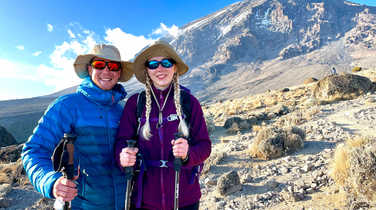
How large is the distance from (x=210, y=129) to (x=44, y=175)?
9604 millimetres

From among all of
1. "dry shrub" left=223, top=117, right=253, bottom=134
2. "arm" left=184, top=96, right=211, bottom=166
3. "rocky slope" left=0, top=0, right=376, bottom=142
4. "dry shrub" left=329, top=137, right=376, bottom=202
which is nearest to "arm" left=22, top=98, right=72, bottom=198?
"arm" left=184, top=96, right=211, bottom=166

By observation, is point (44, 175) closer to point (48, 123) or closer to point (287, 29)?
point (48, 123)

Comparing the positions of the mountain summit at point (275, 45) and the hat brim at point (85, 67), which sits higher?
the mountain summit at point (275, 45)

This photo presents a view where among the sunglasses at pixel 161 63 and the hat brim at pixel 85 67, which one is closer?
the sunglasses at pixel 161 63

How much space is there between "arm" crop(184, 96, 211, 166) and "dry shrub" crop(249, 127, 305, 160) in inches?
168

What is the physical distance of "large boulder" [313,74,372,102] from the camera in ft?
36.7

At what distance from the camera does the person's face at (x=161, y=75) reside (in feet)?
6.79

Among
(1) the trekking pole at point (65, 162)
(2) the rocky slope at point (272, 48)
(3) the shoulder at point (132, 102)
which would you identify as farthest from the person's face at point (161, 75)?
(2) the rocky slope at point (272, 48)

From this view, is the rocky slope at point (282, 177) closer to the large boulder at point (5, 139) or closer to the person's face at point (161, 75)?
the person's face at point (161, 75)

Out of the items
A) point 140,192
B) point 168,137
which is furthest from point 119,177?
point 168,137

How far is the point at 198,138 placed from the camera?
200 cm

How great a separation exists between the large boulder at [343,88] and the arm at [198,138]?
1162 cm

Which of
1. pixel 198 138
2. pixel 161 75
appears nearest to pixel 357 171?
pixel 198 138

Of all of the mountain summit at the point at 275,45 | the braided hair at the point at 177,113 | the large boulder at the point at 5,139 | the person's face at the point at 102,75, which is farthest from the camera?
the mountain summit at the point at 275,45
